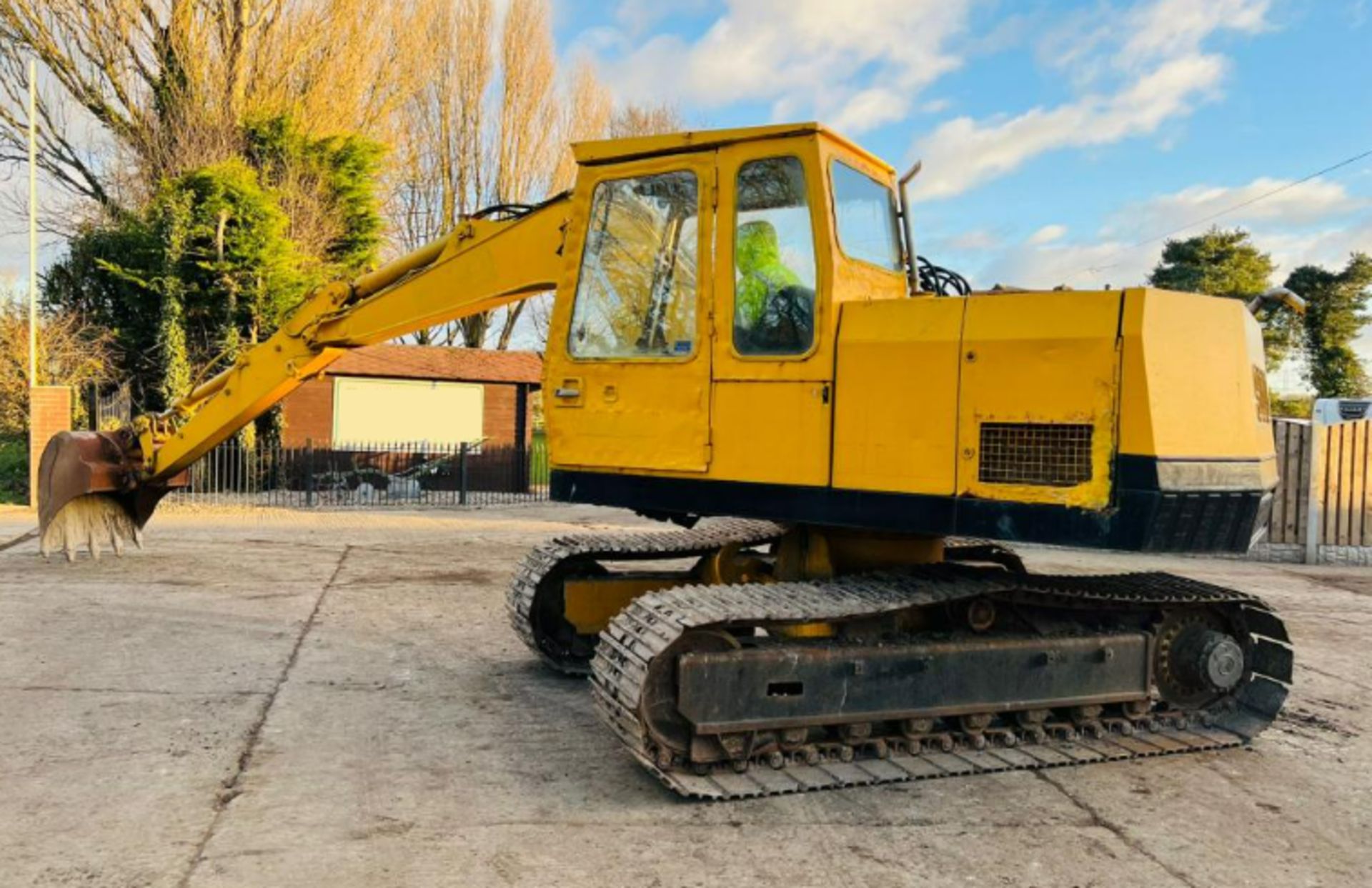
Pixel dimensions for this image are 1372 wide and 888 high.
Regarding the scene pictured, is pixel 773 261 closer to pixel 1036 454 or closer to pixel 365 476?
pixel 1036 454

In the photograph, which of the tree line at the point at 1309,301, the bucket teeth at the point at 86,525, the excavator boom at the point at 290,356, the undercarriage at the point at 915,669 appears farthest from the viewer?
the tree line at the point at 1309,301

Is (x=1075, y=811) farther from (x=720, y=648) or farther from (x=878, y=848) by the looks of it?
(x=720, y=648)

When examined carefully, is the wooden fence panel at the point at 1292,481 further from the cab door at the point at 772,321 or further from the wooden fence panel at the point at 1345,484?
the cab door at the point at 772,321

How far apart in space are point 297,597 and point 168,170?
1570 centimetres

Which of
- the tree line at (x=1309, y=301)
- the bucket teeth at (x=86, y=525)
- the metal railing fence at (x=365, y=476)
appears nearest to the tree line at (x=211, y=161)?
the metal railing fence at (x=365, y=476)

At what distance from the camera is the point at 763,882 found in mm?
3258

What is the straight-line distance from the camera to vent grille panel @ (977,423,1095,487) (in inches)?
154

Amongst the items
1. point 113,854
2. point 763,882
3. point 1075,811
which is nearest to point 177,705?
point 113,854

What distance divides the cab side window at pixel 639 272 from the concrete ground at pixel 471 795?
1.96 meters

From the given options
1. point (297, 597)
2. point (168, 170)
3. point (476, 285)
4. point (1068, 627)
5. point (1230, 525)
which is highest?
point (168, 170)

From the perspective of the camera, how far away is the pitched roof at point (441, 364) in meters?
19.8

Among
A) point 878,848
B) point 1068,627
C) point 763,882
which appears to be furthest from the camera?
point 1068,627

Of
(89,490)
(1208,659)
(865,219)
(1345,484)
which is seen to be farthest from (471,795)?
(1345,484)

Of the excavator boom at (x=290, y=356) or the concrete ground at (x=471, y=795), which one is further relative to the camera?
the excavator boom at (x=290, y=356)
